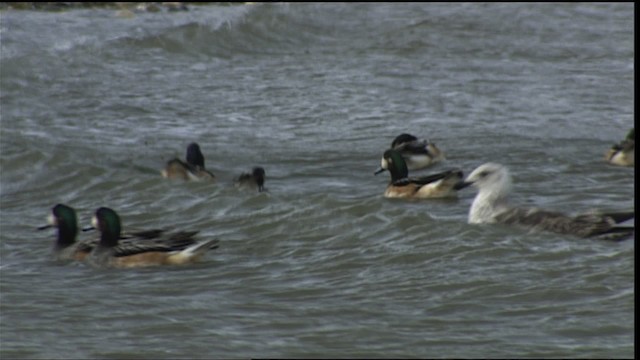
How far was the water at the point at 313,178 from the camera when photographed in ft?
29.7

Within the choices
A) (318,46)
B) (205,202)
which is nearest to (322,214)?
(205,202)

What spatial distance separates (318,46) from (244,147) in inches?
354

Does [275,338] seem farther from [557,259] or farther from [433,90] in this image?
[433,90]

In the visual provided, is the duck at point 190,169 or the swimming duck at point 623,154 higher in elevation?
the duck at point 190,169

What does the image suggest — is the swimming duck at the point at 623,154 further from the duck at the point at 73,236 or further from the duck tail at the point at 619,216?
the duck at the point at 73,236

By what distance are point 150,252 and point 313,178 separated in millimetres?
3559

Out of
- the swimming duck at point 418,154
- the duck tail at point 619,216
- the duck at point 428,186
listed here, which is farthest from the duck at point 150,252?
the swimming duck at point 418,154

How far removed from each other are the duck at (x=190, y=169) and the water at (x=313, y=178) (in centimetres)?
12

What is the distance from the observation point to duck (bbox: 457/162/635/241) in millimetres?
11258

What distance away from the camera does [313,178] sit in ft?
47.4

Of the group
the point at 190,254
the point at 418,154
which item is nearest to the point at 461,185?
the point at 418,154

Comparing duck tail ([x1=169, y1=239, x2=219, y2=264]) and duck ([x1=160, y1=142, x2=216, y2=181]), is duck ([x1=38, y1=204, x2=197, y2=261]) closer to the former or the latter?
duck tail ([x1=169, y1=239, x2=219, y2=264])

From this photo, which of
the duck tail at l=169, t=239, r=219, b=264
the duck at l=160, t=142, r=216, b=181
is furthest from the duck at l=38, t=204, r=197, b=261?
the duck at l=160, t=142, r=216, b=181

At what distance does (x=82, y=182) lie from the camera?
14.5 meters
